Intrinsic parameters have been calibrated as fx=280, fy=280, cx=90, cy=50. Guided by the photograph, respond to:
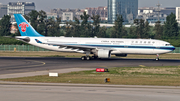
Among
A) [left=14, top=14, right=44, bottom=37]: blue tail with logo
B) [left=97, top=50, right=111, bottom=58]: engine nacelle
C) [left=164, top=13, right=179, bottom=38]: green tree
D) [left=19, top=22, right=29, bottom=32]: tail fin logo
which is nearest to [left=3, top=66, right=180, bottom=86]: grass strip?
[left=97, top=50, right=111, bottom=58]: engine nacelle

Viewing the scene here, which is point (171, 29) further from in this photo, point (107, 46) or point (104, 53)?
point (104, 53)

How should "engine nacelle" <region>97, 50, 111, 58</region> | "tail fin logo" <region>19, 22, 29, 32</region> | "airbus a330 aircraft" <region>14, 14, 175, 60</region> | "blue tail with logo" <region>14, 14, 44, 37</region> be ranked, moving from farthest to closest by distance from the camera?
"tail fin logo" <region>19, 22, 29, 32</region> < "blue tail with logo" <region>14, 14, 44, 37</region> < "airbus a330 aircraft" <region>14, 14, 175, 60</region> < "engine nacelle" <region>97, 50, 111, 58</region>

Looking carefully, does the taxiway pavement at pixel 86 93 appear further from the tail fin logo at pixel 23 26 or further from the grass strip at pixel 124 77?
the tail fin logo at pixel 23 26

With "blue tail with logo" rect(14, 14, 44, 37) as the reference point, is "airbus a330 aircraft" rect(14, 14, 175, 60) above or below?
below

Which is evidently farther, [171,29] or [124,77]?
[171,29]

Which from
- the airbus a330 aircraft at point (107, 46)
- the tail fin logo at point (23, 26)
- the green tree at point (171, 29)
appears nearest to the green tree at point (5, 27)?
the green tree at point (171, 29)

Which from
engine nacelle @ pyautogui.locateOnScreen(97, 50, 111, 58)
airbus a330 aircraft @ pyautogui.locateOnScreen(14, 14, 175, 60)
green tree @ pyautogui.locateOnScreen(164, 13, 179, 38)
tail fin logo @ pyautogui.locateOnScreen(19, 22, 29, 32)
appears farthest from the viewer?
green tree @ pyautogui.locateOnScreen(164, 13, 179, 38)

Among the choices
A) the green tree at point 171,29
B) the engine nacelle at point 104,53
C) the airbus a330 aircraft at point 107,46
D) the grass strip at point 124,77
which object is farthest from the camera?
the green tree at point 171,29

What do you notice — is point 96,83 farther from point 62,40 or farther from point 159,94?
point 62,40

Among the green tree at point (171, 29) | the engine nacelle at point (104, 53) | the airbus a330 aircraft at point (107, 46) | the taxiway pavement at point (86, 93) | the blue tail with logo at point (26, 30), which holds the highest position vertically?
the green tree at point (171, 29)

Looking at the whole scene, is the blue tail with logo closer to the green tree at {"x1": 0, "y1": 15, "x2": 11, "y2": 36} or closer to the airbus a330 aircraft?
the airbus a330 aircraft

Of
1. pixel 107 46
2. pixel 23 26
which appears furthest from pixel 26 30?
pixel 107 46

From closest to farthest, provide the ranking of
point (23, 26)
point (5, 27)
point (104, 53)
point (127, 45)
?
point (104, 53) < point (127, 45) < point (23, 26) < point (5, 27)

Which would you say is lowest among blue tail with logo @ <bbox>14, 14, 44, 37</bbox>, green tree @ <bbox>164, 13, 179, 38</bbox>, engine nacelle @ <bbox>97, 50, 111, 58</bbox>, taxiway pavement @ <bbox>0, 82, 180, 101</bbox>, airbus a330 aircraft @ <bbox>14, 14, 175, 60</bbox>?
taxiway pavement @ <bbox>0, 82, 180, 101</bbox>
